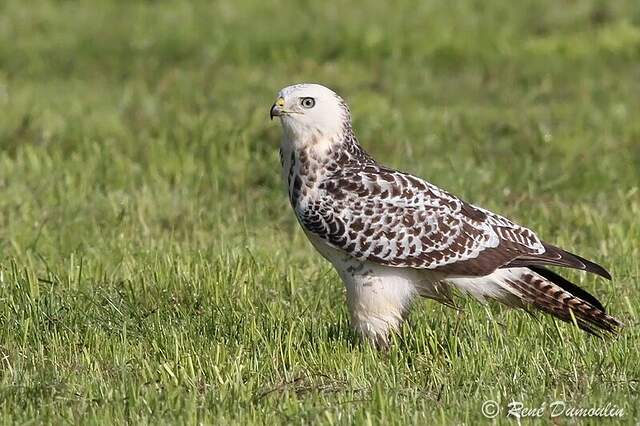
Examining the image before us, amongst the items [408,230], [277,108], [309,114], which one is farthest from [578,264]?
[277,108]

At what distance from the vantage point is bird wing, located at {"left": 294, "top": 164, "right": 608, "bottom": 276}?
20.2 feet

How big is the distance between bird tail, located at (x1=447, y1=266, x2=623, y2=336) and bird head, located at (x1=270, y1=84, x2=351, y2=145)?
990mm

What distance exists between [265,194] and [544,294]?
11.2ft

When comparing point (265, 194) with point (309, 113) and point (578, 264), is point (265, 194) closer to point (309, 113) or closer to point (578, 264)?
point (309, 113)

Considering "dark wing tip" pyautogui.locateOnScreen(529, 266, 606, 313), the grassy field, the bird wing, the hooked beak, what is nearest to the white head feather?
the hooked beak

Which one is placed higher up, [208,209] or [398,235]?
[398,235]

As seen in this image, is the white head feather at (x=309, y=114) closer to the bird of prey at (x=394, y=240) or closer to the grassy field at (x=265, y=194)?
the bird of prey at (x=394, y=240)

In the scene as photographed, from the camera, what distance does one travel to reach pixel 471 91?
42.5ft

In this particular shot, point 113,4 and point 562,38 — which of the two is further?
point 113,4

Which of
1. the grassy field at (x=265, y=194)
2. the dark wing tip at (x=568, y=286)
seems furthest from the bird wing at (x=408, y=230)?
the grassy field at (x=265, y=194)

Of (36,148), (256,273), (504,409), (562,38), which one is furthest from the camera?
(562,38)

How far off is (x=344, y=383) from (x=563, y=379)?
0.95 metres

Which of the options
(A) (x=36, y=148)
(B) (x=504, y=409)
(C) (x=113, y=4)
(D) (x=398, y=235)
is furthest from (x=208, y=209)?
(C) (x=113, y=4)

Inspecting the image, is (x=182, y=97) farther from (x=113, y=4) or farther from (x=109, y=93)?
(x=113, y=4)
